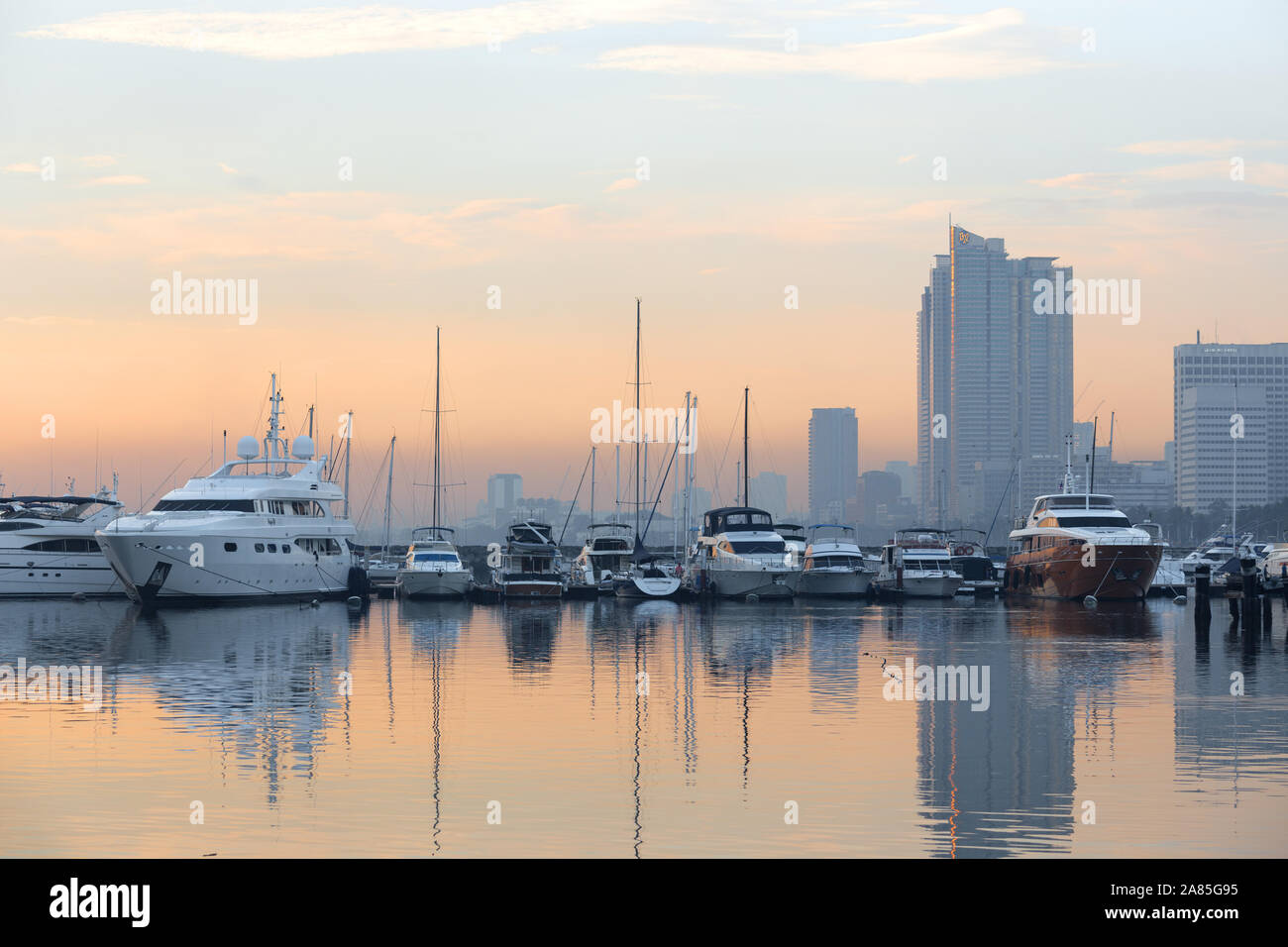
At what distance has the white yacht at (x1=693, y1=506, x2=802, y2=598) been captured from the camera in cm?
7681

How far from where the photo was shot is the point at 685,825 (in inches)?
707

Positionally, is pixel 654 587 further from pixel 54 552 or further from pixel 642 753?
pixel 642 753

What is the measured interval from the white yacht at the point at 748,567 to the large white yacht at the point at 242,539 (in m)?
20.0

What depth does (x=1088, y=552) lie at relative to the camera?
7588 centimetres

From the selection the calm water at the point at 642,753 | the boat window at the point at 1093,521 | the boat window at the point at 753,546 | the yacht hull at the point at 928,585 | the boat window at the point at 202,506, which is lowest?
the yacht hull at the point at 928,585

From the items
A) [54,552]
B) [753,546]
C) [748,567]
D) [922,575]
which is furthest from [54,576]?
[922,575]

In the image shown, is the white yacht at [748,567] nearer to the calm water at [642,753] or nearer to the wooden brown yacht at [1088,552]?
the wooden brown yacht at [1088,552]

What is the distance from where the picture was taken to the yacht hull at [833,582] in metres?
79.2

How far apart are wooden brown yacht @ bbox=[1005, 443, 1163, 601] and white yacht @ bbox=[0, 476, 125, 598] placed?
51.3m

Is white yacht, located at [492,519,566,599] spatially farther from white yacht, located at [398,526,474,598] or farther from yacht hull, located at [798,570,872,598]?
yacht hull, located at [798,570,872,598]

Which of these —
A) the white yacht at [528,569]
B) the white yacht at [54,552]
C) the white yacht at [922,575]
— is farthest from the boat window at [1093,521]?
the white yacht at [54,552]

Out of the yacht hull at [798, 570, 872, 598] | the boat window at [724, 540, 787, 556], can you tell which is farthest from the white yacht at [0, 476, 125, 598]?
the yacht hull at [798, 570, 872, 598]
